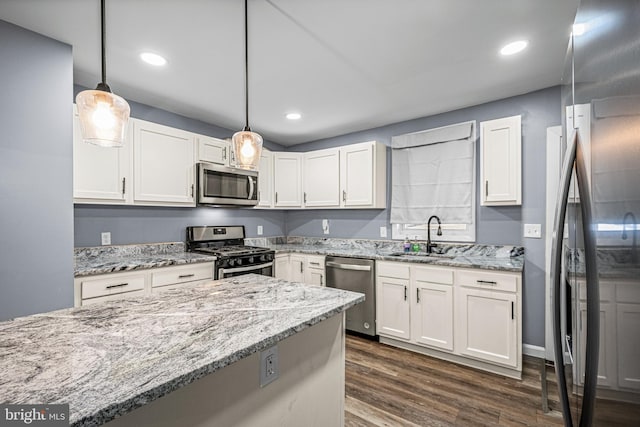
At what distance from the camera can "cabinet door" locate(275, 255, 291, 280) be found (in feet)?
12.5

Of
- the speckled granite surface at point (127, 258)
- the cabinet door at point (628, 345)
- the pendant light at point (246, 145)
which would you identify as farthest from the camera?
the speckled granite surface at point (127, 258)

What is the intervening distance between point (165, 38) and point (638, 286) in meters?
2.54

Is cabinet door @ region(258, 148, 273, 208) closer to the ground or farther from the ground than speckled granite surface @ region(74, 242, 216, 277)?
farther from the ground

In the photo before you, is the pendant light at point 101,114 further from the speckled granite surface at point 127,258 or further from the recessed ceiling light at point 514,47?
the recessed ceiling light at point 514,47

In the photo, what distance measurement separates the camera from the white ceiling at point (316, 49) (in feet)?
5.78

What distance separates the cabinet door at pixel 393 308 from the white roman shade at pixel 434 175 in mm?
891

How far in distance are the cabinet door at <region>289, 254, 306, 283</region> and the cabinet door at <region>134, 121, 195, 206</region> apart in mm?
1428

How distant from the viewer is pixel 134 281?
248cm

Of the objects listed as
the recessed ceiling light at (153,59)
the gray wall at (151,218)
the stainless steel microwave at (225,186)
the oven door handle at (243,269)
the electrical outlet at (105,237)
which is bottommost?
the oven door handle at (243,269)

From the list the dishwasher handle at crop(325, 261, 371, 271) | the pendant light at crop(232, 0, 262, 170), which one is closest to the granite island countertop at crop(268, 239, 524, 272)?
the dishwasher handle at crop(325, 261, 371, 271)

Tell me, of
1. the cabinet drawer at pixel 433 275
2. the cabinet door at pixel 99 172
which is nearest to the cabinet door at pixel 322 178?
the cabinet drawer at pixel 433 275

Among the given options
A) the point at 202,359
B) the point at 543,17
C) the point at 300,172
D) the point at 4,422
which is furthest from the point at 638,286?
the point at 300,172

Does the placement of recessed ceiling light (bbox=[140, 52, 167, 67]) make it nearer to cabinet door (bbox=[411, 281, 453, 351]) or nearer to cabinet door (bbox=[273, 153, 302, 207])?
cabinet door (bbox=[273, 153, 302, 207])

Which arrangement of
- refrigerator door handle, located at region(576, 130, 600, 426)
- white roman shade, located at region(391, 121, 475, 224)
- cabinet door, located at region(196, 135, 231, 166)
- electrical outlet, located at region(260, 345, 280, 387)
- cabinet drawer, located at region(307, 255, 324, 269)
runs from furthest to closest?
cabinet drawer, located at region(307, 255, 324, 269) < cabinet door, located at region(196, 135, 231, 166) < white roman shade, located at region(391, 121, 475, 224) < electrical outlet, located at region(260, 345, 280, 387) < refrigerator door handle, located at region(576, 130, 600, 426)
